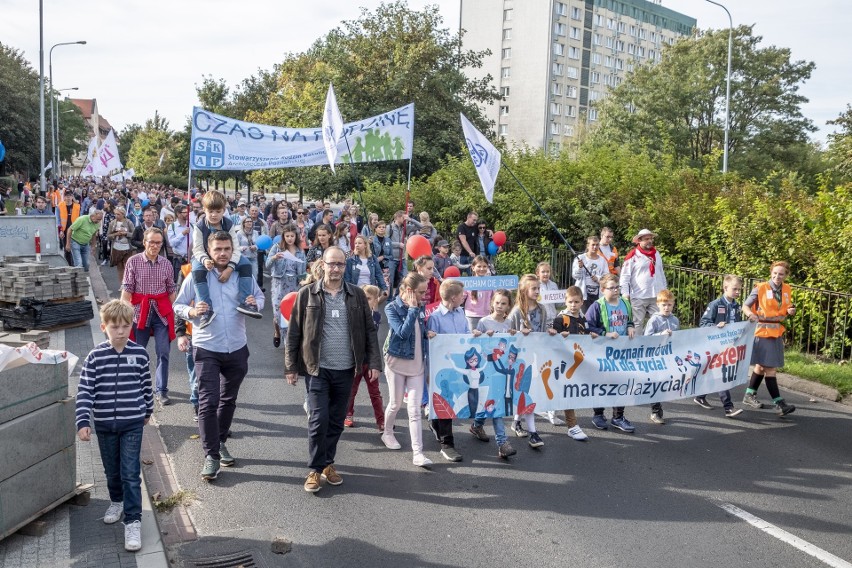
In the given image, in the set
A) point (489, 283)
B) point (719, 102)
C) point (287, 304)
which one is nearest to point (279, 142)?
point (287, 304)

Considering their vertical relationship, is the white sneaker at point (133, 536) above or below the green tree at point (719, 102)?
below

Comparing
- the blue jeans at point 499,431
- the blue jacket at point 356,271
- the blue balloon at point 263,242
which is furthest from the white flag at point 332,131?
the blue jeans at point 499,431

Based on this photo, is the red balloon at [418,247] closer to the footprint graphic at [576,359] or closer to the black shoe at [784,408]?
the footprint graphic at [576,359]

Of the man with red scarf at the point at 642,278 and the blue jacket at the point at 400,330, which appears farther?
the man with red scarf at the point at 642,278

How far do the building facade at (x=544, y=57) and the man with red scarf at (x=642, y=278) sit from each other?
246 feet

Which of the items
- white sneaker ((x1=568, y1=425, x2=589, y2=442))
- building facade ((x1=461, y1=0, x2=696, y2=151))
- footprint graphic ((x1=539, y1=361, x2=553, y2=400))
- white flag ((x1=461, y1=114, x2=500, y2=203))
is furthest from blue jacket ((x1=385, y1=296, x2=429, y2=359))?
building facade ((x1=461, y1=0, x2=696, y2=151))

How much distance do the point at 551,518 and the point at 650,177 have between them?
39.3 ft

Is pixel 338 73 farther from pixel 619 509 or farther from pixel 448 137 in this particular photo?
pixel 619 509

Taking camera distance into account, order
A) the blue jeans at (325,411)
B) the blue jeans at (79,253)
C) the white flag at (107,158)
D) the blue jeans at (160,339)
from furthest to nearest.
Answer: the white flag at (107,158), the blue jeans at (79,253), the blue jeans at (160,339), the blue jeans at (325,411)

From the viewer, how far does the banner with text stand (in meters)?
7.02

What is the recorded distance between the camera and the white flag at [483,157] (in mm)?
11281

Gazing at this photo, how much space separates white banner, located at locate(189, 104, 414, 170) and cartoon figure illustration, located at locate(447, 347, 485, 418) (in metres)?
6.90

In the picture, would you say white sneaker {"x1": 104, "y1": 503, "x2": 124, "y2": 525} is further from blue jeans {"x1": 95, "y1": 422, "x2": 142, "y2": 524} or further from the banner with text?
the banner with text

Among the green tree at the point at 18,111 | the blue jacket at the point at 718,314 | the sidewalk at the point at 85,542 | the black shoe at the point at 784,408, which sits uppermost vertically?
the green tree at the point at 18,111
